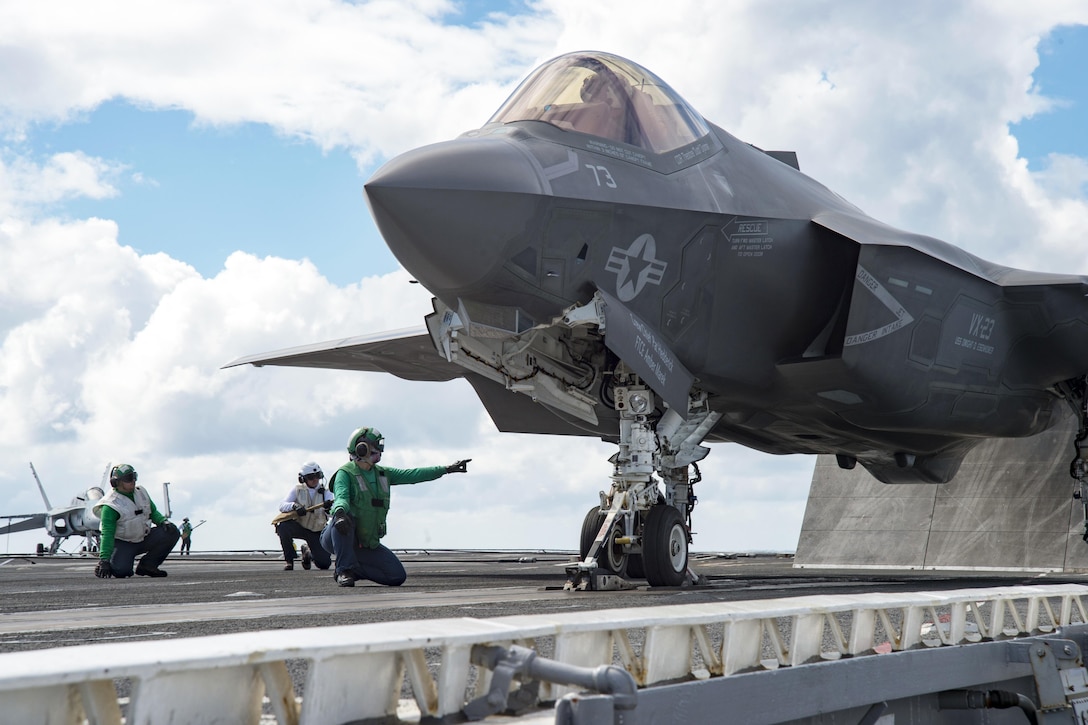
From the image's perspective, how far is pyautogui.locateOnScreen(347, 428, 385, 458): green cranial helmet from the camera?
1034cm

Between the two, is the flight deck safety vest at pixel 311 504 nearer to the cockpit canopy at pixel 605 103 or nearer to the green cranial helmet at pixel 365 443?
the green cranial helmet at pixel 365 443

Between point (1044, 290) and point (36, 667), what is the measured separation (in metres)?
11.9

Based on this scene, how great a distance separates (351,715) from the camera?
2.66m

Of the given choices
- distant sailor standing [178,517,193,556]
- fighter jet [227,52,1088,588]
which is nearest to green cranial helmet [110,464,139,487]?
fighter jet [227,52,1088,588]

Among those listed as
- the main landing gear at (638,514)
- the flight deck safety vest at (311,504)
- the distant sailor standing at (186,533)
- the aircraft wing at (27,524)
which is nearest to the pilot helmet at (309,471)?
the flight deck safety vest at (311,504)

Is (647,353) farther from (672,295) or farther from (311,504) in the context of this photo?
(311,504)

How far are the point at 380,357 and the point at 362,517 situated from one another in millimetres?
5746

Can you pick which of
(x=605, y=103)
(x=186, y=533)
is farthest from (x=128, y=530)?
(x=186, y=533)

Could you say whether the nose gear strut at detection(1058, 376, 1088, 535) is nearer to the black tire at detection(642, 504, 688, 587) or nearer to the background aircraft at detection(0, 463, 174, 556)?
the black tire at detection(642, 504, 688, 587)

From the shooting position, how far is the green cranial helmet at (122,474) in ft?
44.3

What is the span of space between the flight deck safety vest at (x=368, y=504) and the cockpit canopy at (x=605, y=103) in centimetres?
359

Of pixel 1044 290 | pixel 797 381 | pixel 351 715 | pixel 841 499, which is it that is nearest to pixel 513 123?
pixel 797 381

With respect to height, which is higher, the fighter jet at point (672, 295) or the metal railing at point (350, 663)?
the fighter jet at point (672, 295)

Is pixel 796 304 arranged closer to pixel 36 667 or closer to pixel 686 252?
pixel 686 252
